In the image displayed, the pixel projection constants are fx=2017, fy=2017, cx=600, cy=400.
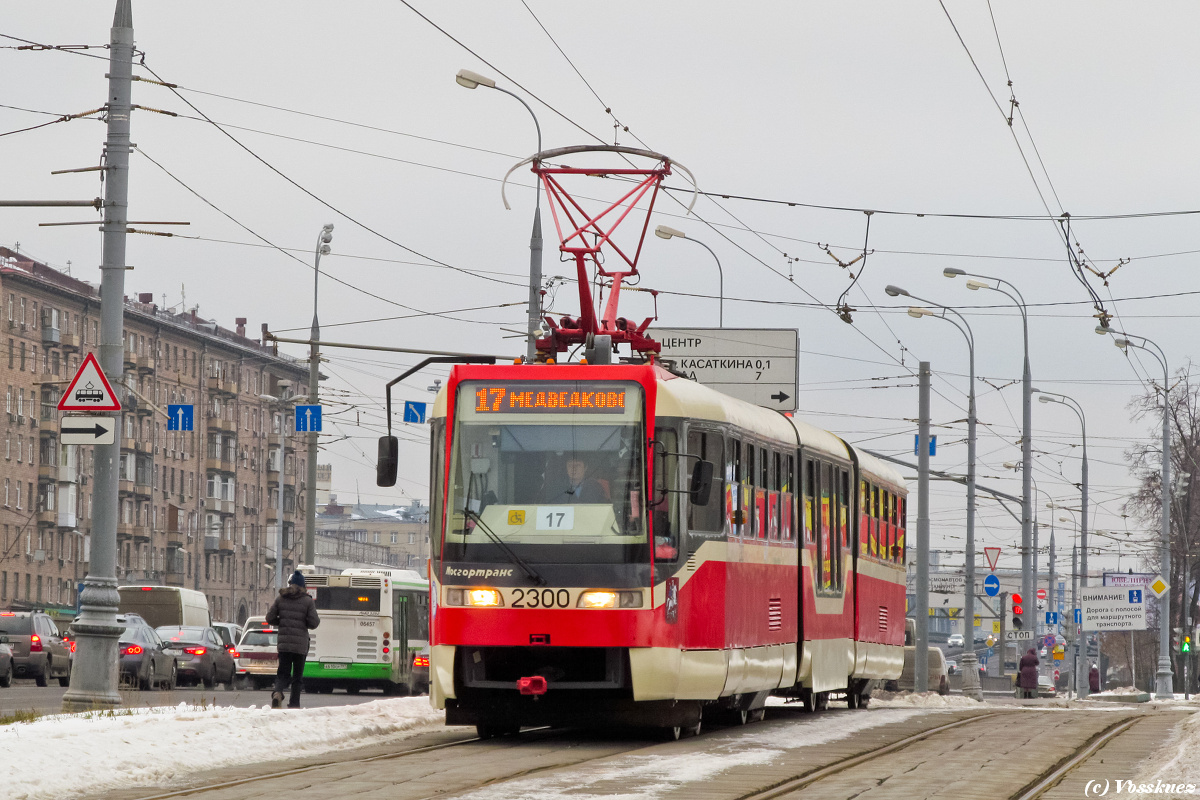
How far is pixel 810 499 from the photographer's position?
2156 centimetres

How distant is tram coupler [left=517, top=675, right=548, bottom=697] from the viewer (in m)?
16.1

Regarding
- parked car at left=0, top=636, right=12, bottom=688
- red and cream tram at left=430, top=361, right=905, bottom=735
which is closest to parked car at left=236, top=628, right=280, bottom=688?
parked car at left=0, top=636, right=12, bottom=688

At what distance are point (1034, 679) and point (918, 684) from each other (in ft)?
21.8

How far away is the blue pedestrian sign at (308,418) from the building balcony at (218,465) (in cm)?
7183

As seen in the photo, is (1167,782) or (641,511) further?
(641,511)

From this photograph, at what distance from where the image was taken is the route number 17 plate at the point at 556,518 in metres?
16.3

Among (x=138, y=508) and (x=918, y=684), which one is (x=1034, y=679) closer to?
(x=918, y=684)

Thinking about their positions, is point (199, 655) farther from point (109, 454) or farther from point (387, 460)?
point (387, 460)

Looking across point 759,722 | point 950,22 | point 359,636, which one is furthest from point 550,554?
point 359,636

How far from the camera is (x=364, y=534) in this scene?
175625 mm

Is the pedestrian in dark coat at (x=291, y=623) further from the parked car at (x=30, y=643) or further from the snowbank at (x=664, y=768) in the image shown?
the parked car at (x=30, y=643)

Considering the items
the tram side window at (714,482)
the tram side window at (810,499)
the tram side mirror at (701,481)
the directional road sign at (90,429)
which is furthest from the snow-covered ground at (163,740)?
the tram side window at (810,499)

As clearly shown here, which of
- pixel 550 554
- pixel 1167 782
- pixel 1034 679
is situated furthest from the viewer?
pixel 1034 679

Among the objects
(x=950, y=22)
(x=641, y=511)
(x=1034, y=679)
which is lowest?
(x=1034, y=679)
